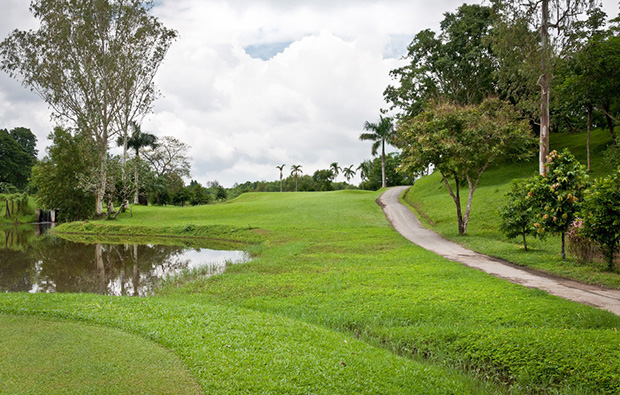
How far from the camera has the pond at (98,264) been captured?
12.8 metres

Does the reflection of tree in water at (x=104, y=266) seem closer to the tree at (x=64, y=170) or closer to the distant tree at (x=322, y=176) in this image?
the tree at (x=64, y=170)

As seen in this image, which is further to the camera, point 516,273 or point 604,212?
point 516,273

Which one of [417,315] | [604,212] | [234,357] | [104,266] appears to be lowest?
[104,266]

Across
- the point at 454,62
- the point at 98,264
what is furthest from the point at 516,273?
the point at 454,62

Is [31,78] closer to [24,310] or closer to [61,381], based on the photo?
[24,310]

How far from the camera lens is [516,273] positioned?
12.3 m

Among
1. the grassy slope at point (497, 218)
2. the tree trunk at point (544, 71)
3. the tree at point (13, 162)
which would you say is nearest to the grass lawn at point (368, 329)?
the grassy slope at point (497, 218)

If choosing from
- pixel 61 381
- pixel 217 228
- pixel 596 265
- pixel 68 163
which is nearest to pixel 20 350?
pixel 61 381

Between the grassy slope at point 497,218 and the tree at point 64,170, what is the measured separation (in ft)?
114

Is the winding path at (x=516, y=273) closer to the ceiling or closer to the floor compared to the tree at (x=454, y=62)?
closer to the floor

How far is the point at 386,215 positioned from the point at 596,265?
20521mm

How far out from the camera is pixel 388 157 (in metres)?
81.7

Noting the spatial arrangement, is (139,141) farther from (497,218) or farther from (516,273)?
(516,273)

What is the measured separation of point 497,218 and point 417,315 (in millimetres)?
19468
